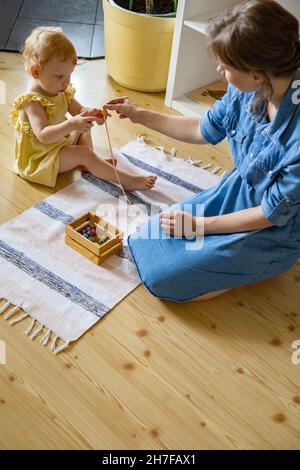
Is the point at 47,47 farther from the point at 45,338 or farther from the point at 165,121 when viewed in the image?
the point at 45,338

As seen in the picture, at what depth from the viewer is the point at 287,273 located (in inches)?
64.7

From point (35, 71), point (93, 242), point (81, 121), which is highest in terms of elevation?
point (35, 71)

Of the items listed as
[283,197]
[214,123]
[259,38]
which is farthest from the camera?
[214,123]

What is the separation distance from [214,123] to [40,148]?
60 centimetres

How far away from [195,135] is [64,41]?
1.60 feet

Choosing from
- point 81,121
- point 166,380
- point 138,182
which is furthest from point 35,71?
point 166,380

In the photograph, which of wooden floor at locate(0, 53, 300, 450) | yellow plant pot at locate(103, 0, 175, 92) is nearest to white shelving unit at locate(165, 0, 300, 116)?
yellow plant pot at locate(103, 0, 175, 92)

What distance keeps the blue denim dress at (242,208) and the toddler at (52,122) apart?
14.2 inches

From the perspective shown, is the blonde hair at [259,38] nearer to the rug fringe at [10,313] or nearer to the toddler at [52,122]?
the toddler at [52,122]

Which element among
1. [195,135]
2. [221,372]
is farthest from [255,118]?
[221,372]

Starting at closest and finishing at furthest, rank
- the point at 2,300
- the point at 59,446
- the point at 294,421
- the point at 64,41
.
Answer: the point at 59,446 → the point at 294,421 → the point at 2,300 → the point at 64,41

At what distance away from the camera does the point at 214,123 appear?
1511mm

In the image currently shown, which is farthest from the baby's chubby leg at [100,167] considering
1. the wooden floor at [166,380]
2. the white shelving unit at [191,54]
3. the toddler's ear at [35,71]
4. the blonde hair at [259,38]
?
the blonde hair at [259,38]

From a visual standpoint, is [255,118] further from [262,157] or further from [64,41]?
[64,41]
